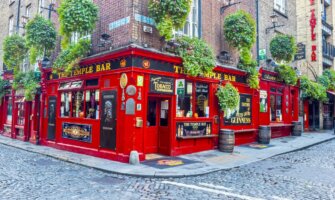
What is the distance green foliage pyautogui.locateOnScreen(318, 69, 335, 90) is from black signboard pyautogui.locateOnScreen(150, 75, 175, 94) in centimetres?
1733

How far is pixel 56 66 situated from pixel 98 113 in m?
3.07

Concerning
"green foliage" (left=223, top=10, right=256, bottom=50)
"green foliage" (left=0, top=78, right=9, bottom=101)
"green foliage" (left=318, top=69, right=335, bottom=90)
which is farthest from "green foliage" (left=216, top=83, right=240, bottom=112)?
"green foliage" (left=0, top=78, right=9, bottom=101)

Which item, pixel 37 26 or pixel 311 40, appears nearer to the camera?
pixel 37 26

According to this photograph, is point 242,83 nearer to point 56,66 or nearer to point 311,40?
point 56,66

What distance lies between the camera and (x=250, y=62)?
47.4 ft

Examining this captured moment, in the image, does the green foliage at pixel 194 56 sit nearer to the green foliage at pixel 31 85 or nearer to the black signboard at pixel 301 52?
the green foliage at pixel 31 85

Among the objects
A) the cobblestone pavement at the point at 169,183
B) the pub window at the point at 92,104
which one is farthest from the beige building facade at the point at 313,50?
the pub window at the point at 92,104

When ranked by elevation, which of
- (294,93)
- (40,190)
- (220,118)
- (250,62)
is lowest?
(40,190)

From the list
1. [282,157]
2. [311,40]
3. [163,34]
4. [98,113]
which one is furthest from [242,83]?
[311,40]

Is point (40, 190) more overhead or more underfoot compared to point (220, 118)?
more underfoot

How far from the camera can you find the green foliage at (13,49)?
607 inches

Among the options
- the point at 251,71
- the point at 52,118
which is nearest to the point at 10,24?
the point at 52,118

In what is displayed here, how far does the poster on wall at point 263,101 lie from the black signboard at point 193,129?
5.16m

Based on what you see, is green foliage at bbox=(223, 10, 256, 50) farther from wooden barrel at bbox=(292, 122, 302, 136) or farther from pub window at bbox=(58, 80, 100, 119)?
wooden barrel at bbox=(292, 122, 302, 136)
